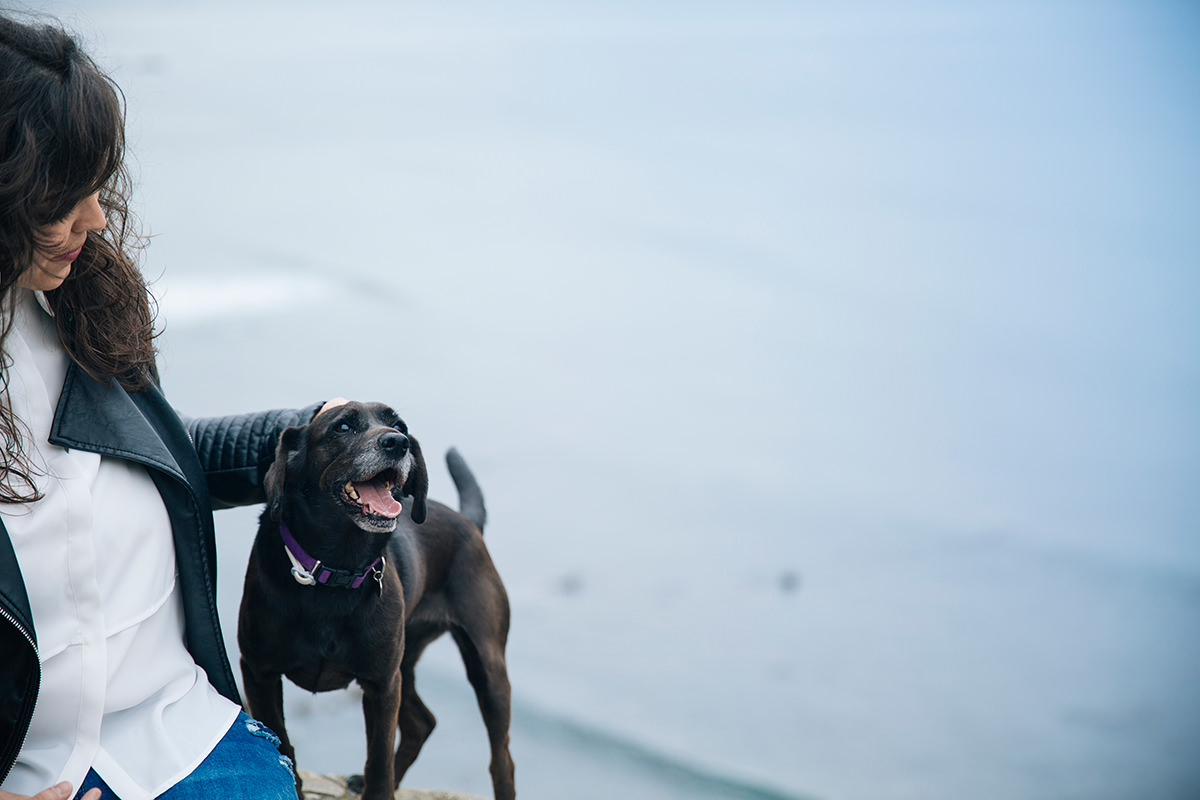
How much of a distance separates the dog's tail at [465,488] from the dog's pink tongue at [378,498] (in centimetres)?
51

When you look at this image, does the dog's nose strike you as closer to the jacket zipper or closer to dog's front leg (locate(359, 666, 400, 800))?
dog's front leg (locate(359, 666, 400, 800))

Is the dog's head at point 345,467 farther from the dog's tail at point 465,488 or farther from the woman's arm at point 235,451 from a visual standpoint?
the dog's tail at point 465,488

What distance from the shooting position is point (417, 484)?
1701 mm

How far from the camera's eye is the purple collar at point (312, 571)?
5.04 ft

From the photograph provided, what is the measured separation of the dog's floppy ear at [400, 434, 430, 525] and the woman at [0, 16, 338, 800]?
391mm

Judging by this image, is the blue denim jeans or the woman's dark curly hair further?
the blue denim jeans

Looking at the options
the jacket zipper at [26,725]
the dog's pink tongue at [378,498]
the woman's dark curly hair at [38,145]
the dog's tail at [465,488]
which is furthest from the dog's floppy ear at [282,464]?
the dog's tail at [465,488]

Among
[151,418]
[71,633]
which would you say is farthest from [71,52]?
[71,633]

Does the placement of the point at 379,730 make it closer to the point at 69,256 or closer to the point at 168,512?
the point at 168,512

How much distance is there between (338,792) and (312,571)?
0.82 m

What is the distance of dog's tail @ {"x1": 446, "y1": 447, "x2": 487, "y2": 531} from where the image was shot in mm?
2152

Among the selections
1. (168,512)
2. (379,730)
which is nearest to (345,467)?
(168,512)

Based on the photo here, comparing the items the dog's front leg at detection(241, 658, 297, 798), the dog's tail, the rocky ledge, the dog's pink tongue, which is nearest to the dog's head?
the dog's pink tongue

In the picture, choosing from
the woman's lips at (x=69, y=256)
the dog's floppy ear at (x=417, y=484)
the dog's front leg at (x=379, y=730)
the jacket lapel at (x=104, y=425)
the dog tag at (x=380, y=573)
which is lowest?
the dog's front leg at (x=379, y=730)
